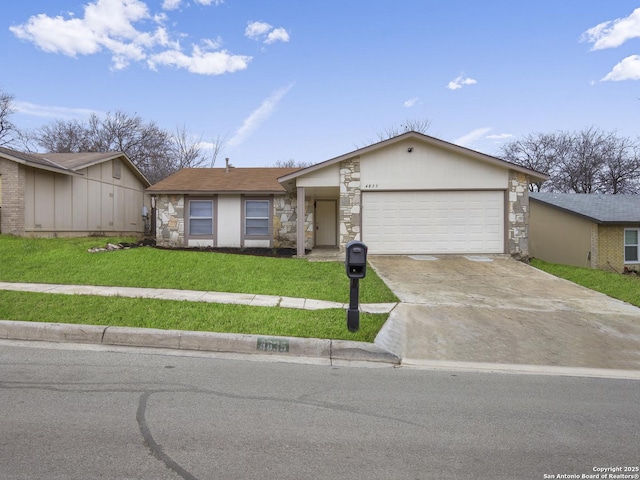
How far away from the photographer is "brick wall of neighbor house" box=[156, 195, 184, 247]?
16.4 metres

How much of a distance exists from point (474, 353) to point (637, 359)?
88.3 inches

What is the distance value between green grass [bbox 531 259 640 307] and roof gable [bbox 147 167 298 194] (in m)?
10.2

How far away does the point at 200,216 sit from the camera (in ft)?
54.4

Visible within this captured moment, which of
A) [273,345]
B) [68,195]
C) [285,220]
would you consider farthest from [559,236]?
[68,195]

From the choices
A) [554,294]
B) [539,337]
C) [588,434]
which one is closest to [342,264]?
[554,294]

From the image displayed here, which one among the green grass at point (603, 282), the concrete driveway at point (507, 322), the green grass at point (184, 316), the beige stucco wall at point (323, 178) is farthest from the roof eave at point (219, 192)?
the green grass at point (603, 282)

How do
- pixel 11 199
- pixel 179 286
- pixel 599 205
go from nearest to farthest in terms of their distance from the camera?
pixel 179 286 < pixel 11 199 < pixel 599 205

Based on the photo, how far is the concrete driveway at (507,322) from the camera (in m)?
5.42

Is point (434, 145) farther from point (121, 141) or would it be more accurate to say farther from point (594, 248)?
point (121, 141)

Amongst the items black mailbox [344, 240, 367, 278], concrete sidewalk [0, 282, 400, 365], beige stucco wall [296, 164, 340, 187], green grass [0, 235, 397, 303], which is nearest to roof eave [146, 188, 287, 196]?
beige stucco wall [296, 164, 340, 187]

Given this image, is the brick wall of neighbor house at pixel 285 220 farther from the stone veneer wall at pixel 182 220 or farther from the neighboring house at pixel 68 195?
the neighboring house at pixel 68 195

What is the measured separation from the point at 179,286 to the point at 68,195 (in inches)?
451

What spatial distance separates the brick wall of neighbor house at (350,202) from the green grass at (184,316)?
664cm

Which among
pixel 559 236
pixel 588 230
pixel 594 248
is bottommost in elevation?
pixel 594 248
